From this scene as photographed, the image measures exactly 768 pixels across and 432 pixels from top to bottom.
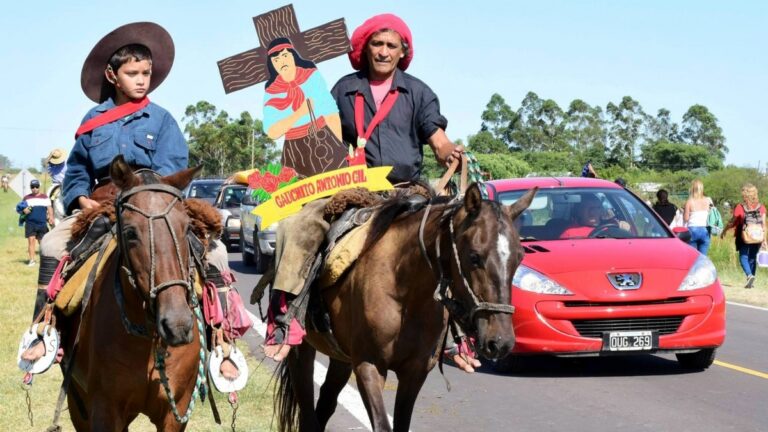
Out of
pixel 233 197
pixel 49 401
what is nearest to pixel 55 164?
pixel 49 401

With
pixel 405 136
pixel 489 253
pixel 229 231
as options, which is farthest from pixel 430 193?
pixel 229 231

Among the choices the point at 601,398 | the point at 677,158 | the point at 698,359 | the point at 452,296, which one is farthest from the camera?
the point at 677,158

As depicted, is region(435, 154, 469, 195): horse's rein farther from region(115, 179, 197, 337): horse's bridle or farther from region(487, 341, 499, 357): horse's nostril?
region(115, 179, 197, 337): horse's bridle

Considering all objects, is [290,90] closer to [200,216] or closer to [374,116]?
[374,116]

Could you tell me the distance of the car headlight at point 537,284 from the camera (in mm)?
9961

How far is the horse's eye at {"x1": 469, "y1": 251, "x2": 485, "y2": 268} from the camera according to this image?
5.21 m

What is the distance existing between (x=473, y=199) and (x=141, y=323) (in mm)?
1728

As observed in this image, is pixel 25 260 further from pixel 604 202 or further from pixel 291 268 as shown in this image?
pixel 291 268

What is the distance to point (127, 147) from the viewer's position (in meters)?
6.25

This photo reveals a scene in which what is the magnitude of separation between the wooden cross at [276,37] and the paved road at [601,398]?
8.70 ft

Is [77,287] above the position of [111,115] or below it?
below

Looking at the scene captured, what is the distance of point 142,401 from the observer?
5531 millimetres

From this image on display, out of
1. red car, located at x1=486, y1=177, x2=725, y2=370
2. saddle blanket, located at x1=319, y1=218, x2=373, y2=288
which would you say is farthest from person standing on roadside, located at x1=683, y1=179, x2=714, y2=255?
saddle blanket, located at x1=319, y1=218, x2=373, y2=288

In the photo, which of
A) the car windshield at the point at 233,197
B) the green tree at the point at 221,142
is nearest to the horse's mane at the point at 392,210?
the car windshield at the point at 233,197
